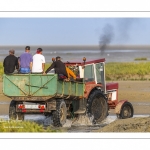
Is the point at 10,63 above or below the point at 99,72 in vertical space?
above

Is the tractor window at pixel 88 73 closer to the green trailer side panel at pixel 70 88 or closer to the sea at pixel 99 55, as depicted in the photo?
the green trailer side panel at pixel 70 88

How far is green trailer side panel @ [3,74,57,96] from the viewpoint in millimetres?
17688

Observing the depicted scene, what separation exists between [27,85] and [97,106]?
2.79 m

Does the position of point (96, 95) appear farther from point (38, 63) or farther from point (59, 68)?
point (38, 63)

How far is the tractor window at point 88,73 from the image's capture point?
1992 centimetres

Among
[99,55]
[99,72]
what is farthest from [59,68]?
[99,55]

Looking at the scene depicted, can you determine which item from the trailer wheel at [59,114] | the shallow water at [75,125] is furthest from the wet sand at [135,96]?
the trailer wheel at [59,114]

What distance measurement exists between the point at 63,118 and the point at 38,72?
1382 mm

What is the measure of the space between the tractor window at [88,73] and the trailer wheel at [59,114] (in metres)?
1.77

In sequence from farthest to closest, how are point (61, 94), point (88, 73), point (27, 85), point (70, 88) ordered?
point (88, 73), point (70, 88), point (61, 94), point (27, 85)

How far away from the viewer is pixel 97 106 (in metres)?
19.8

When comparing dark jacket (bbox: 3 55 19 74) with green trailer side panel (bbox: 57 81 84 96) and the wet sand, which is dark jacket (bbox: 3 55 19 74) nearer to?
green trailer side panel (bbox: 57 81 84 96)

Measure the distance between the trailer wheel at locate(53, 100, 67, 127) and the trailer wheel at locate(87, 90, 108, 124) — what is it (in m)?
1.10
